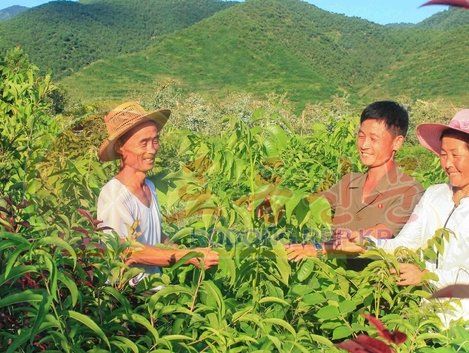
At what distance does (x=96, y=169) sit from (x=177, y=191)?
1.43ft

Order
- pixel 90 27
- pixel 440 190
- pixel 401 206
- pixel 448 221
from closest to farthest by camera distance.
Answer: pixel 448 221
pixel 440 190
pixel 401 206
pixel 90 27

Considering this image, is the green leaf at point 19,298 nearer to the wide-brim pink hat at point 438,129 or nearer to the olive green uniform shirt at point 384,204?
the wide-brim pink hat at point 438,129

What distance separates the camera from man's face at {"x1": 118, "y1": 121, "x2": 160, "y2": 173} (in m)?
2.29

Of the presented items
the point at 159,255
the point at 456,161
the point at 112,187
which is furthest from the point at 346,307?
the point at 112,187

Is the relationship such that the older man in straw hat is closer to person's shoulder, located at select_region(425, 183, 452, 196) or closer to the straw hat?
the straw hat

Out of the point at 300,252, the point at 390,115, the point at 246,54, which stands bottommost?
the point at 300,252

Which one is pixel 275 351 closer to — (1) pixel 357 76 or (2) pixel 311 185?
(2) pixel 311 185

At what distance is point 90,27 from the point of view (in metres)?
90.0

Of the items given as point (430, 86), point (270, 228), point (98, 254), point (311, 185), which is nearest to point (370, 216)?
point (270, 228)

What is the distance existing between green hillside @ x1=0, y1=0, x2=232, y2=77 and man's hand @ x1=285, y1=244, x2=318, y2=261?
67014 mm

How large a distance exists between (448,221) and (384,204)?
0.60 m

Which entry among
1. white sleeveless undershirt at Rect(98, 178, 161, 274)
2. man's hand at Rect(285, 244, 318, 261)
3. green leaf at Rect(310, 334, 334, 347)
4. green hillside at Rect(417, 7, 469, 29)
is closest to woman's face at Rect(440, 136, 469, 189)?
man's hand at Rect(285, 244, 318, 261)

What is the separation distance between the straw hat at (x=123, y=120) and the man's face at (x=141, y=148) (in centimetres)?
3

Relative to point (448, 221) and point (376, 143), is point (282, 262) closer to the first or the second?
point (448, 221)
